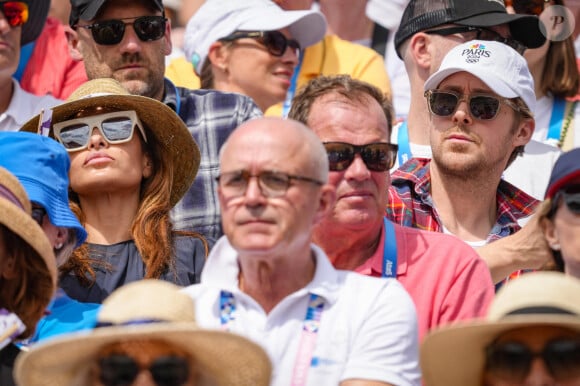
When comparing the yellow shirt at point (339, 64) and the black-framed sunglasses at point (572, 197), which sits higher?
the black-framed sunglasses at point (572, 197)

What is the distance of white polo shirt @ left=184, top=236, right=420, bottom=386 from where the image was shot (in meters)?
4.25

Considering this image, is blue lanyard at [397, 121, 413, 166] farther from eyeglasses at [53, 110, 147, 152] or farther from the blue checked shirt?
eyeglasses at [53, 110, 147, 152]

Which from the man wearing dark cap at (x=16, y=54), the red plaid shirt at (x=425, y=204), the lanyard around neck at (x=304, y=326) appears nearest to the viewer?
the lanyard around neck at (x=304, y=326)

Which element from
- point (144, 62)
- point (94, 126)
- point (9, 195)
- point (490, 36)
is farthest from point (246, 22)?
point (9, 195)

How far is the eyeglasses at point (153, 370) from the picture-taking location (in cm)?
387

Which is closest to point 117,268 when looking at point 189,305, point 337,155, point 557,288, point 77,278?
point 77,278

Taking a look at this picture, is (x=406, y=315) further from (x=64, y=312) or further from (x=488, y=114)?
(x=488, y=114)

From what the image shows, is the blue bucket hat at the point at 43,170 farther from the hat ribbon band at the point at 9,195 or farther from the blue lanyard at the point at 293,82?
the blue lanyard at the point at 293,82

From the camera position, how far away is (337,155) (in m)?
5.20

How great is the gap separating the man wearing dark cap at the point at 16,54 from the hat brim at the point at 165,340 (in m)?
3.36

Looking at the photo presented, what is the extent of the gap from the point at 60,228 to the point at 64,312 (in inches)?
12.3

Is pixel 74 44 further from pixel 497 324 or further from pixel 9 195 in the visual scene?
pixel 497 324

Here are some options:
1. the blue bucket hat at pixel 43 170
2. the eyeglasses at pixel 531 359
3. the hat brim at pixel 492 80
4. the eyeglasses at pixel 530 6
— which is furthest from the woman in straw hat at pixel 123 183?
the eyeglasses at pixel 530 6

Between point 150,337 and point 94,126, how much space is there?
6.53 ft
